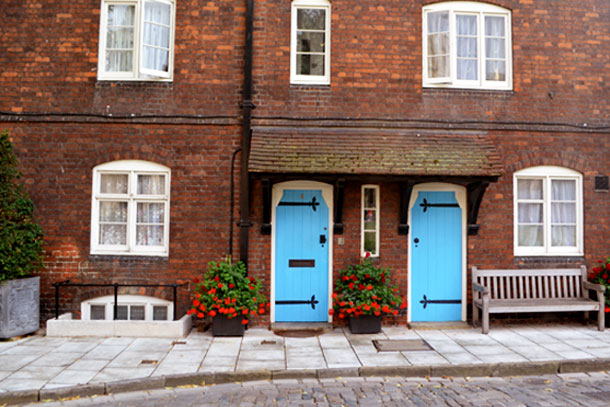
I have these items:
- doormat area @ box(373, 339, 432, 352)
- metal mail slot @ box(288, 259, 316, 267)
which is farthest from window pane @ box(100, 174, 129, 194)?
doormat area @ box(373, 339, 432, 352)

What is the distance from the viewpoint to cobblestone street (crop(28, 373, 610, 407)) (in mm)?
4863

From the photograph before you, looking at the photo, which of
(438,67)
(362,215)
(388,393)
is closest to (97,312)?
(362,215)

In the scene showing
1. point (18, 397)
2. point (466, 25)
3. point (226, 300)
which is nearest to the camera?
point (18, 397)

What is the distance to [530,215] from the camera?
27.5ft

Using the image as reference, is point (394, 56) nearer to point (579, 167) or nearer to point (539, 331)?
point (579, 167)

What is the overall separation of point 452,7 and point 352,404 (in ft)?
22.8

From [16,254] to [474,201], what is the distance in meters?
7.49

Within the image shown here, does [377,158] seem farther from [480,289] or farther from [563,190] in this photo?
[563,190]

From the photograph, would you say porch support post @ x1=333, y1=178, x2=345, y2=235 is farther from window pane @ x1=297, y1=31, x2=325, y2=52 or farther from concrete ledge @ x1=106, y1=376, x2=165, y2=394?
concrete ledge @ x1=106, y1=376, x2=165, y2=394

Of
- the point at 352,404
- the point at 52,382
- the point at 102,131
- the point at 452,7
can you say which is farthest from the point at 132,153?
the point at 452,7

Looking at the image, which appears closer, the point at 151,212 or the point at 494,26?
the point at 151,212

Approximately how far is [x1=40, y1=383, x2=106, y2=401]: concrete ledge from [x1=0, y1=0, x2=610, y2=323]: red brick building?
2.72 m

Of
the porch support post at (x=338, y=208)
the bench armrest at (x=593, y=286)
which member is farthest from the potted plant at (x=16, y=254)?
the bench armrest at (x=593, y=286)

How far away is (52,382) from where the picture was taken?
5234mm
